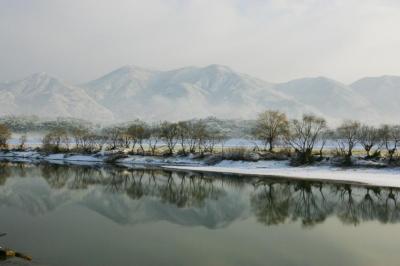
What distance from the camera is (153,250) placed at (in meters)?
20.8

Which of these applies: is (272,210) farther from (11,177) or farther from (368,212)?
(11,177)

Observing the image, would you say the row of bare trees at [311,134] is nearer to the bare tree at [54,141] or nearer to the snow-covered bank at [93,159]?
the snow-covered bank at [93,159]

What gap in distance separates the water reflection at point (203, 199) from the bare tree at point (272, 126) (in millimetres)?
28790

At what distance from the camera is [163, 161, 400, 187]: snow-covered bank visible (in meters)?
52.3

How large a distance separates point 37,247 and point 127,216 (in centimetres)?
1013

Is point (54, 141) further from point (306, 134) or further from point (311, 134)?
point (306, 134)

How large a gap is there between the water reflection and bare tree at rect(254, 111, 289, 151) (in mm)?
28790

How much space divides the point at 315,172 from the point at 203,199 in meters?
26.9

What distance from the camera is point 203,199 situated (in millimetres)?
39812

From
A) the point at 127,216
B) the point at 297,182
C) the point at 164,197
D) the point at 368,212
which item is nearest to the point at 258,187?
the point at 297,182

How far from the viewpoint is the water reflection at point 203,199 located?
101ft

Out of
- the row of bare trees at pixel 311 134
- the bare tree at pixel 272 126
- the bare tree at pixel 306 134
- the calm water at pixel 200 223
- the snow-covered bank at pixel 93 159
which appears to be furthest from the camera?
the bare tree at pixel 272 126

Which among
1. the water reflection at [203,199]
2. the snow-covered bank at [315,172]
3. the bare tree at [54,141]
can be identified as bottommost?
the water reflection at [203,199]

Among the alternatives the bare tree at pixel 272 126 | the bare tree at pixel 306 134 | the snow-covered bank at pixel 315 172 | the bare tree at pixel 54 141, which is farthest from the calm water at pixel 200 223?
the bare tree at pixel 54 141
